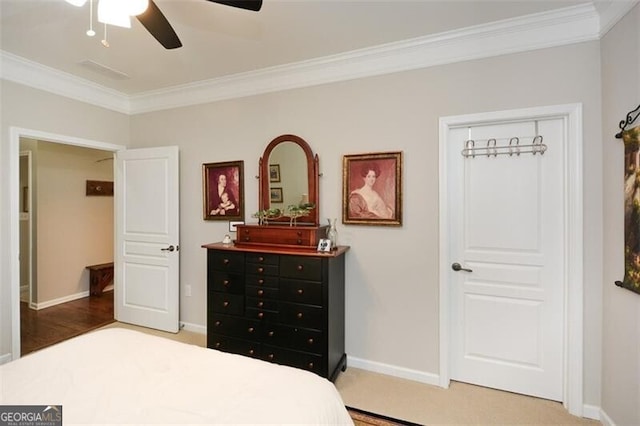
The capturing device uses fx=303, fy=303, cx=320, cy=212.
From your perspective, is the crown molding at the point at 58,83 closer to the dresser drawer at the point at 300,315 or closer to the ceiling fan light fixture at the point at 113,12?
the ceiling fan light fixture at the point at 113,12

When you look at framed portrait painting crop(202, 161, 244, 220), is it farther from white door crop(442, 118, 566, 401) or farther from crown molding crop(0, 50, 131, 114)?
white door crop(442, 118, 566, 401)

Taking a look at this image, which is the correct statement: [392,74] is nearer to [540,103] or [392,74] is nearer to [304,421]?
[540,103]

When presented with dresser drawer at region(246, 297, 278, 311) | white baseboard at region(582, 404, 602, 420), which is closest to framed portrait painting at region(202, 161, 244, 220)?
dresser drawer at region(246, 297, 278, 311)

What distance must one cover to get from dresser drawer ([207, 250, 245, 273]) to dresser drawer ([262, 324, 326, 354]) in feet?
1.84

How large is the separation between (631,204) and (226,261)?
278 cm

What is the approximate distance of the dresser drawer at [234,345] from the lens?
99.4 inches

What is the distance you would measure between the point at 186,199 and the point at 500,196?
3106 mm

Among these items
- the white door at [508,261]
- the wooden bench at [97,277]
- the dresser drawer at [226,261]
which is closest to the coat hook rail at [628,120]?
the white door at [508,261]

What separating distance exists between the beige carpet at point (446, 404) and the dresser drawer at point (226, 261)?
4.15 feet

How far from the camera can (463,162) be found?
2.41m

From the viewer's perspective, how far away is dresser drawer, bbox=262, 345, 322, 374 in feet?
7.61

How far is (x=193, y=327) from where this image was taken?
3396mm

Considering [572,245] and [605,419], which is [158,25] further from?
[605,419]

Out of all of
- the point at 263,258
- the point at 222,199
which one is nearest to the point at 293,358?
the point at 263,258
